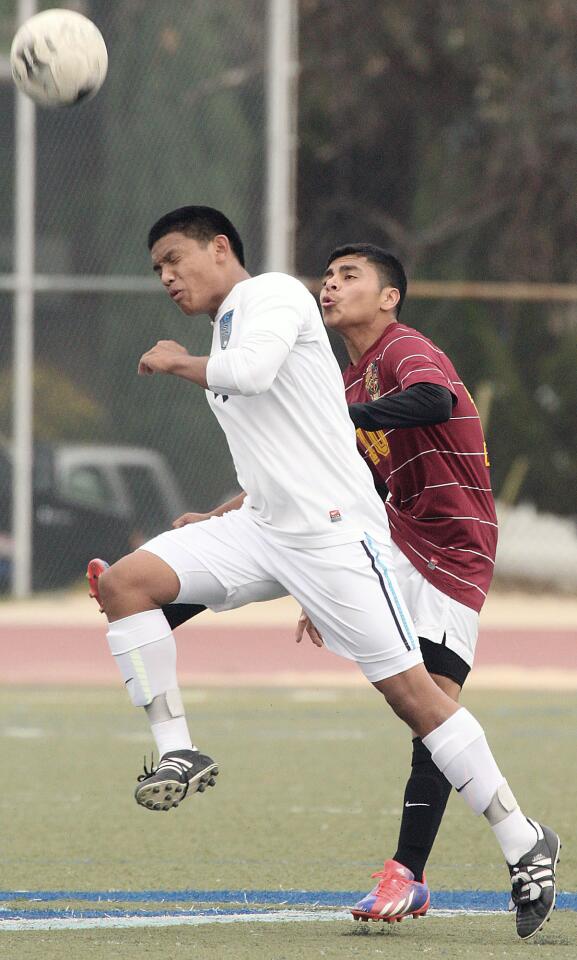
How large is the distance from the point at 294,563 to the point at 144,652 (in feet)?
1.70

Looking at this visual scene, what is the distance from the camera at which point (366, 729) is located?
436 inches

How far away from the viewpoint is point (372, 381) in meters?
5.96

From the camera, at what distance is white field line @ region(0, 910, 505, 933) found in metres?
5.72

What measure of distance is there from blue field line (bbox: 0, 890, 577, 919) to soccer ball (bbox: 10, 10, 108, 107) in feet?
9.09

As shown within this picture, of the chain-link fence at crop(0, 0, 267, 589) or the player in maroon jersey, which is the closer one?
the player in maroon jersey

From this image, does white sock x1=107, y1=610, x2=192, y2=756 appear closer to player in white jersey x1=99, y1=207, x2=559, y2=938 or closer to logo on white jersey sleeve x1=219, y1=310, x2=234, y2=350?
player in white jersey x1=99, y1=207, x2=559, y2=938

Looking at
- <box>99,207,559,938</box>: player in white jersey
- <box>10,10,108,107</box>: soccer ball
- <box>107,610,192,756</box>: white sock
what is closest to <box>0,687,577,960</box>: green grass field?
<box>99,207,559,938</box>: player in white jersey

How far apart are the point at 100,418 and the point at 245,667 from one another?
5157 mm

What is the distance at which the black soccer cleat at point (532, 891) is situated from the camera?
17.8 feet

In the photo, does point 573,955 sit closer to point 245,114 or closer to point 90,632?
point 90,632

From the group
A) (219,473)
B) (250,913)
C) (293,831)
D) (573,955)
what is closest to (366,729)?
(293,831)

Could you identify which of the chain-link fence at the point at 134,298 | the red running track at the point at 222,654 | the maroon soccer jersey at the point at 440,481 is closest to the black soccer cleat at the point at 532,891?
the maroon soccer jersey at the point at 440,481

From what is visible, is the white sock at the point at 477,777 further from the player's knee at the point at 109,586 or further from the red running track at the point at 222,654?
the red running track at the point at 222,654

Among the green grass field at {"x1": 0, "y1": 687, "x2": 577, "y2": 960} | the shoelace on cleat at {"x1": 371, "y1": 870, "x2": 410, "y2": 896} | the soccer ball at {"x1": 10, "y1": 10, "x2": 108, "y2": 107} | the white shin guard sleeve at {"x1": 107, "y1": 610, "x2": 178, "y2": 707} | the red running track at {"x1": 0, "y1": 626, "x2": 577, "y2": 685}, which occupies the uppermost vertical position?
the soccer ball at {"x1": 10, "y1": 10, "x2": 108, "y2": 107}
